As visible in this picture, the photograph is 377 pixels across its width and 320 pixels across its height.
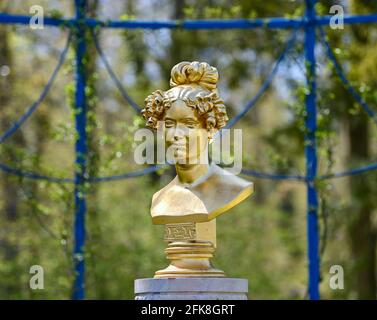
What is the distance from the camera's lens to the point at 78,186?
10.9 meters

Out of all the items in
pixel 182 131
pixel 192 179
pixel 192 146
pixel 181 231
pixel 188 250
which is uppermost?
pixel 182 131

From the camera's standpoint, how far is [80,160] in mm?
11000

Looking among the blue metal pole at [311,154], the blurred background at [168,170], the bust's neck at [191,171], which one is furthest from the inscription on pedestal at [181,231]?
the blurred background at [168,170]

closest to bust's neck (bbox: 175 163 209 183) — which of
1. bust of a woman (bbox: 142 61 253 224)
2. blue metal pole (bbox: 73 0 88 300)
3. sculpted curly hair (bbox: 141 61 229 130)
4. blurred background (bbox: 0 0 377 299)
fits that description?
bust of a woman (bbox: 142 61 253 224)

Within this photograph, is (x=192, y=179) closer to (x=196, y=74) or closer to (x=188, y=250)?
(x=188, y=250)

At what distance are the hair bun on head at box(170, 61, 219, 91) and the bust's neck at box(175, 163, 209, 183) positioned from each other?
0.57 meters

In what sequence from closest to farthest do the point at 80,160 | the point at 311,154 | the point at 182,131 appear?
the point at 182,131
the point at 311,154
the point at 80,160

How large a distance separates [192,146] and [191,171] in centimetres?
21

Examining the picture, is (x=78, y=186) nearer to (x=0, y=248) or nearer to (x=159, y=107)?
(x=159, y=107)

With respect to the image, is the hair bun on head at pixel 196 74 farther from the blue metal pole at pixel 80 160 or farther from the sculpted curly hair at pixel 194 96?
the blue metal pole at pixel 80 160

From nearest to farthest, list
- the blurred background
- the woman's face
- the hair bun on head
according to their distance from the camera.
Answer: the woman's face < the hair bun on head < the blurred background

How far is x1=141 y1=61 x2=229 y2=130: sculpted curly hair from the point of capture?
7.61 metres

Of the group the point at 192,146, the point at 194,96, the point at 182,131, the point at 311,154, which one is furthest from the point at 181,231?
the point at 311,154

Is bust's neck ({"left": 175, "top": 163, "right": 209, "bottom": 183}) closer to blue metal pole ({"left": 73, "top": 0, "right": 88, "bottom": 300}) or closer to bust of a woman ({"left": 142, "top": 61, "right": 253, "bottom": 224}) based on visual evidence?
bust of a woman ({"left": 142, "top": 61, "right": 253, "bottom": 224})
